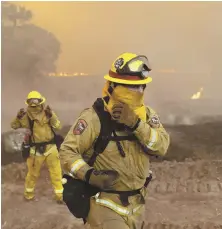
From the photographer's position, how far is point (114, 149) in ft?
10.1

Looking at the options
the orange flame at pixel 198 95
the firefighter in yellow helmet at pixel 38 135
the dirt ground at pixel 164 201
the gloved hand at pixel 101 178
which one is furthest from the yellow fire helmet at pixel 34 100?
the orange flame at pixel 198 95

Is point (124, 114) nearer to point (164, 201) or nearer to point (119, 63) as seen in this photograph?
point (119, 63)

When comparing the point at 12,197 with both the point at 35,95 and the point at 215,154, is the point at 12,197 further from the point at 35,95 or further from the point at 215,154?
the point at 215,154

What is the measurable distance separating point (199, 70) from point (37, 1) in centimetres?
375

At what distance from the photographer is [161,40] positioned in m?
11.0

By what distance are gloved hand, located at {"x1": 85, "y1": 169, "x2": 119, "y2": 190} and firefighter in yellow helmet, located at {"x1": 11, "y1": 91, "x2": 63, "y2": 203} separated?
10.8 ft

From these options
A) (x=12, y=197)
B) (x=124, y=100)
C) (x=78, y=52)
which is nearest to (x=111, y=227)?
(x=124, y=100)

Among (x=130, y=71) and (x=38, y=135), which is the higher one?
(x=130, y=71)

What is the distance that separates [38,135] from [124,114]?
353 centimetres

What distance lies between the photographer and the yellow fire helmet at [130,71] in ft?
9.91

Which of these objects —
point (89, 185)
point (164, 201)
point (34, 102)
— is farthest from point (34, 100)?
point (89, 185)

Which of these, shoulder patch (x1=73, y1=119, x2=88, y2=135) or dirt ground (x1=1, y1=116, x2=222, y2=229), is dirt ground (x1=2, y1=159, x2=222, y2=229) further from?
shoulder patch (x1=73, y1=119, x2=88, y2=135)

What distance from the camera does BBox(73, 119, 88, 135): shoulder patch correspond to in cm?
303

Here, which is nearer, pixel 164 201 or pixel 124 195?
pixel 124 195
